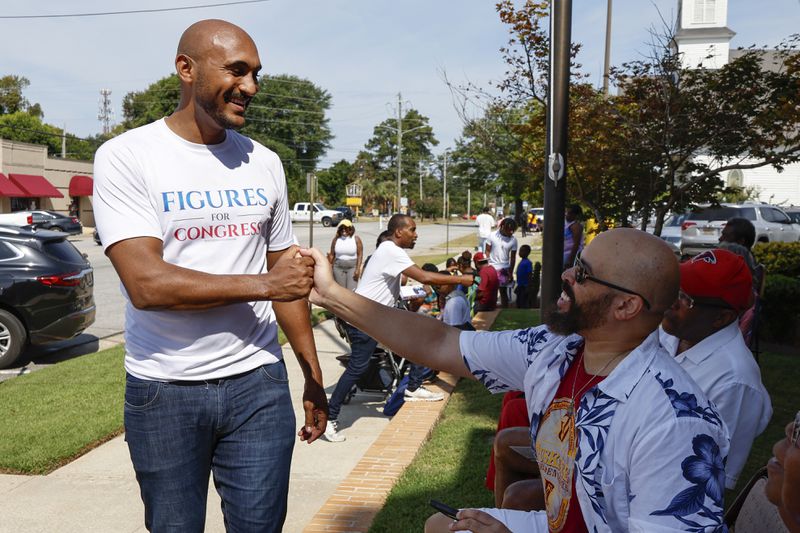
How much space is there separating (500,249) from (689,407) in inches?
461

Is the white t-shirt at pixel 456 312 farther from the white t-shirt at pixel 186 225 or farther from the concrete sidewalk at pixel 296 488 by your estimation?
the white t-shirt at pixel 186 225

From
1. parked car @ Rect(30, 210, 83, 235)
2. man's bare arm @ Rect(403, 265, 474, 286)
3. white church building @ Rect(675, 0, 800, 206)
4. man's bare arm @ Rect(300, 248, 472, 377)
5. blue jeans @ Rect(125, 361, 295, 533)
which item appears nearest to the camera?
blue jeans @ Rect(125, 361, 295, 533)

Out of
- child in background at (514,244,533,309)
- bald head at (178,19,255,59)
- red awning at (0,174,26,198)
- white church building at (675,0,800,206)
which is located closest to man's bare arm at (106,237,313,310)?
bald head at (178,19,255,59)

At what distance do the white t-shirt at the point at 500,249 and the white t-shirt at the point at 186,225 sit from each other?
1110cm

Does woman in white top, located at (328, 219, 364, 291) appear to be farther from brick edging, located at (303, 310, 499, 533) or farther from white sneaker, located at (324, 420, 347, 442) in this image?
white sneaker, located at (324, 420, 347, 442)

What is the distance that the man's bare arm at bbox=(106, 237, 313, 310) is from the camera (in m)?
2.17

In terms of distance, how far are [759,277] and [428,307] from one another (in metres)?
4.31

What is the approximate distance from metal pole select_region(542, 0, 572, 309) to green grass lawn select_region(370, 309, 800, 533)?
1260 millimetres

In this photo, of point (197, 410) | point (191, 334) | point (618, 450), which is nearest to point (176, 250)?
point (191, 334)

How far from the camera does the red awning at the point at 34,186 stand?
42.0 metres

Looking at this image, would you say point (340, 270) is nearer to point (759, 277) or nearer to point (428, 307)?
point (428, 307)

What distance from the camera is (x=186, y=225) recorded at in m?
2.31

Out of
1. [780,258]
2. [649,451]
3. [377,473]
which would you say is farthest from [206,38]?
[780,258]

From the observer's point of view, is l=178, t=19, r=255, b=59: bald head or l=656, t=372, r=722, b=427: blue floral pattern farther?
l=178, t=19, r=255, b=59: bald head
